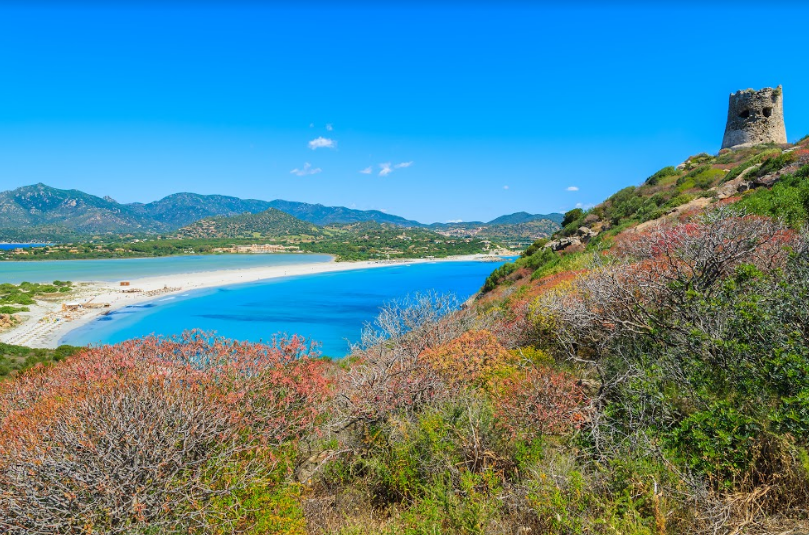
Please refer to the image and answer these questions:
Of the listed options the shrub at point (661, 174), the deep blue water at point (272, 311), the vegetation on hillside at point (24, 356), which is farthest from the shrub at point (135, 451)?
the shrub at point (661, 174)

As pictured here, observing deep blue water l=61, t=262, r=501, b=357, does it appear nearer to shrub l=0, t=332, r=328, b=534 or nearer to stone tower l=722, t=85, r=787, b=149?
shrub l=0, t=332, r=328, b=534

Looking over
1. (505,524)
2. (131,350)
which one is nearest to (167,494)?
(505,524)

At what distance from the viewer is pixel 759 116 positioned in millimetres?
30188

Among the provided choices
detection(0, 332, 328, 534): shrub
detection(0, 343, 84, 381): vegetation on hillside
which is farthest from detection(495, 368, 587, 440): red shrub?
detection(0, 343, 84, 381): vegetation on hillside

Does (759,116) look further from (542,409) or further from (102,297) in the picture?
(102,297)

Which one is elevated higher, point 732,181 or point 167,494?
point 732,181

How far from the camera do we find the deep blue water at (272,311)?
128 feet

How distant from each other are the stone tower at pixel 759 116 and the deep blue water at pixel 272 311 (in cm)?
3037

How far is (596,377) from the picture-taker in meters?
7.05

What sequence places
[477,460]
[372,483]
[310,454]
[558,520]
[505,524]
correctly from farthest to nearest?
[310,454], [372,483], [477,460], [505,524], [558,520]

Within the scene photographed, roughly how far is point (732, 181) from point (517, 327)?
64.3 ft

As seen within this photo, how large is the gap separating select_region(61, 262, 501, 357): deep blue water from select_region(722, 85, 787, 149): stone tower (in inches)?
1195

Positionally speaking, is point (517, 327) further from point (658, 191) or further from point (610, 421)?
point (658, 191)

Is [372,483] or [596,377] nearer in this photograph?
[372,483]
